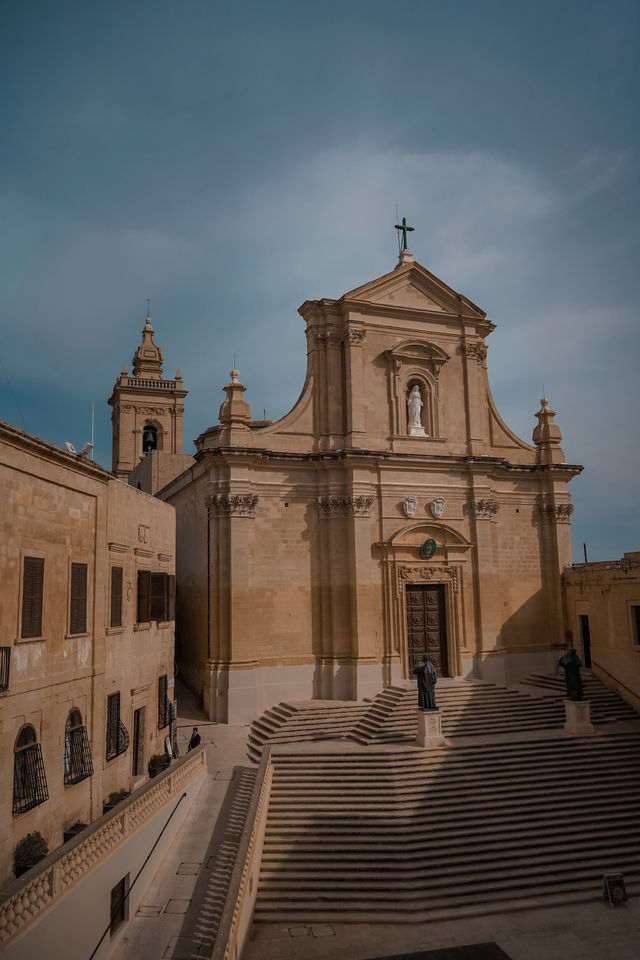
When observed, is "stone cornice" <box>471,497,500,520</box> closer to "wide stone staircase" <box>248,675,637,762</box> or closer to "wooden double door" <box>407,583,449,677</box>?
"wooden double door" <box>407,583,449,677</box>

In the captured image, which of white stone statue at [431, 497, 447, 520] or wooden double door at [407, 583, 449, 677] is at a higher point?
white stone statue at [431, 497, 447, 520]

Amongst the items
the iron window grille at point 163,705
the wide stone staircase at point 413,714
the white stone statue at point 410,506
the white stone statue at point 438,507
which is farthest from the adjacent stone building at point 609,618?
the iron window grille at point 163,705

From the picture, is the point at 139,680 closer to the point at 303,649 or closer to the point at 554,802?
the point at 303,649

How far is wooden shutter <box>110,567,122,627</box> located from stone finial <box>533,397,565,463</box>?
20.0 metres

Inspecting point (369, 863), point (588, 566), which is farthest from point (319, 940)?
point (588, 566)

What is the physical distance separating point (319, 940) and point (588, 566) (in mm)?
18293

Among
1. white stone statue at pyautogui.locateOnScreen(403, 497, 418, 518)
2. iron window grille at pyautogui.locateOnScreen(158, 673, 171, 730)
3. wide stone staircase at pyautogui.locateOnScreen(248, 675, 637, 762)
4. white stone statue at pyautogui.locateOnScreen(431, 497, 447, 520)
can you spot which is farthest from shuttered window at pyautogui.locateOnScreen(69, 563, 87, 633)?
white stone statue at pyautogui.locateOnScreen(431, 497, 447, 520)

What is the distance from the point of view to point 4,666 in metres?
11.2

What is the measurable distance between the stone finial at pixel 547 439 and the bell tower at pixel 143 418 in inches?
910

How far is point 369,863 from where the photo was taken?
1569 centimetres

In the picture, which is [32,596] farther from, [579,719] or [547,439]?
[547,439]

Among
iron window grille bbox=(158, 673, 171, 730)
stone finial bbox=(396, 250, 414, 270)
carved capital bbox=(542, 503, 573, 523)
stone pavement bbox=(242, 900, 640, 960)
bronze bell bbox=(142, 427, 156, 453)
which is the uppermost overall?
stone finial bbox=(396, 250, 414, 270)

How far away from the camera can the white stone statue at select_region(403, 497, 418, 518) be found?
2669 cm

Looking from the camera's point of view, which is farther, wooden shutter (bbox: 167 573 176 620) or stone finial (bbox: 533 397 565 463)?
stone finial (bbox: 533 397 565 463)
